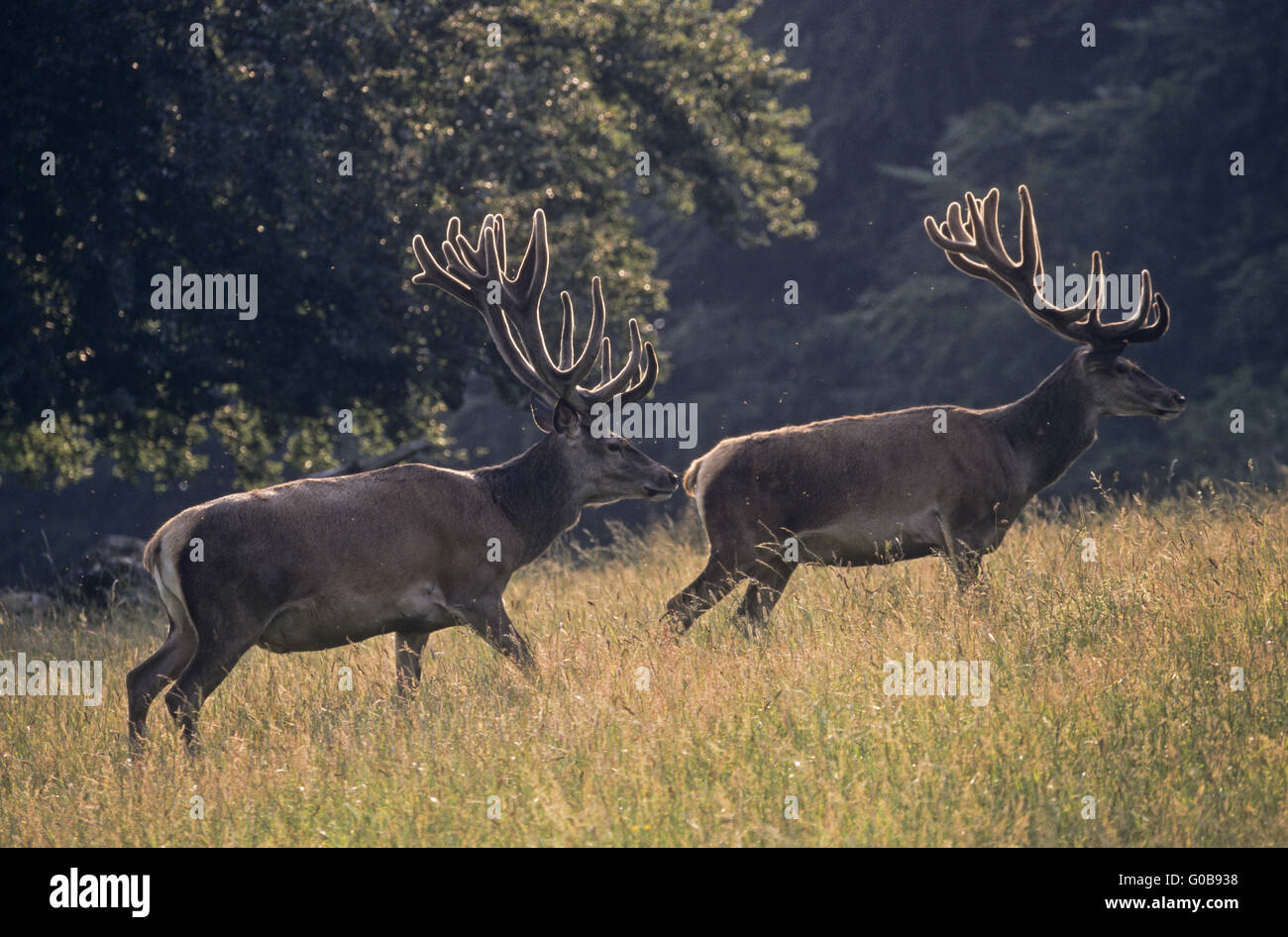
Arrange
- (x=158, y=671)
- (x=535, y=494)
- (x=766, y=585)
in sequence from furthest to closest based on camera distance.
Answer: (x=766, y=585) < (x=535, y=494) < (x=158, y=671)

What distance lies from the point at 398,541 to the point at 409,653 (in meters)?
0.67

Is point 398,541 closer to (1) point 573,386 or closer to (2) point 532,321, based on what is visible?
(1) point 573,386

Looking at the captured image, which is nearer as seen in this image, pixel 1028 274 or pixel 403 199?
pixel 1028 274

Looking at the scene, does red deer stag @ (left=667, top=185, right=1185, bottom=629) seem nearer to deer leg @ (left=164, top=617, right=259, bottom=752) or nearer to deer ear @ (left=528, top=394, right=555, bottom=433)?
deer ear @ (left=528, top=394, right=555, bottom=433)

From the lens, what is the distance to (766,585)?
7.95 m

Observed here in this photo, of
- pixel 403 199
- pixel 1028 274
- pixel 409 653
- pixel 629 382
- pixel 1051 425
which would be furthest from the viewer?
pixel 403 199

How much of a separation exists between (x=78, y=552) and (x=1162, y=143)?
797 inches

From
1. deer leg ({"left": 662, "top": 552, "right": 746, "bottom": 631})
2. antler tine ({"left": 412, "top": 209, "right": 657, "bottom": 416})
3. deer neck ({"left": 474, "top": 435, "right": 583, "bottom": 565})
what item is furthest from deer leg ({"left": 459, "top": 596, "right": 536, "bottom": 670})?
antler tine ({"left": 412, "top": 209, "right": 657, "bottom": 416})

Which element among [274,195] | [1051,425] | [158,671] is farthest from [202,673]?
[274,195]

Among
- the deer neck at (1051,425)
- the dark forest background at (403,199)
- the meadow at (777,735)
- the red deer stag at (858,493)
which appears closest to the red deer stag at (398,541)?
the meadow at (777,735)

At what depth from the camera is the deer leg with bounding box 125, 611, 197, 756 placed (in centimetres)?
666

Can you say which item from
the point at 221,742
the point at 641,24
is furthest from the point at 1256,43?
the point at 221,742

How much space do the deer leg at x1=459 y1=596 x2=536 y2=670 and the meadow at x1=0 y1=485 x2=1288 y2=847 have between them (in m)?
0.11
